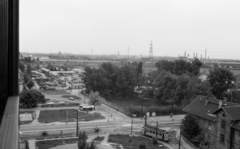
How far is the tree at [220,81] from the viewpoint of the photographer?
1670 cm

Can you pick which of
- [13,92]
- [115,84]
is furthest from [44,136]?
[115,84]

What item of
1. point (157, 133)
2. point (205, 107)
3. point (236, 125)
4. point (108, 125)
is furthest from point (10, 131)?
point (108, 125)

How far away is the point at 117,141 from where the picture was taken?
836 centimetres

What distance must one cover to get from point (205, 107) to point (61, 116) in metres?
6.22

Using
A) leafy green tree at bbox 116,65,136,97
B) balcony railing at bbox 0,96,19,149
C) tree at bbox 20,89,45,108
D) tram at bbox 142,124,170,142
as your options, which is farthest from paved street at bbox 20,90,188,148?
balcony railing at bbox 0,96,19,149

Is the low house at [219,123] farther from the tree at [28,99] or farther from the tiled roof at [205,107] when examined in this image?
the tree at [28,99]

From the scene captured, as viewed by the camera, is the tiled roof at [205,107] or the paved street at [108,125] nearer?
the tiled roof at [205,107]

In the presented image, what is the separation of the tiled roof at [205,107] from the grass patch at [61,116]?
13.7ft

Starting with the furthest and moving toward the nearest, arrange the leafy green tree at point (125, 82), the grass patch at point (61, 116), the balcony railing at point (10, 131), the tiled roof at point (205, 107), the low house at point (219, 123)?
the leafy green tree at point (125, 82)
the grass patch at point (61, 116)
the tiled roof at point (205, 107)
the low house at point (219, 123)
the balcony railing at point (10, 131)

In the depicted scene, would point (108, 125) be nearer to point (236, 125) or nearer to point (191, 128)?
point (191, 128)

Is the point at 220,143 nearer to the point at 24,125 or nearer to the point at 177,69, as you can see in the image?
the point at 24,125

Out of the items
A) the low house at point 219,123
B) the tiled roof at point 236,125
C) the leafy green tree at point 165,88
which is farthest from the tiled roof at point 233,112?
the leafy green tree at point 165,88

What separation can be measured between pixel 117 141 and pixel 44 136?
8.12 feet

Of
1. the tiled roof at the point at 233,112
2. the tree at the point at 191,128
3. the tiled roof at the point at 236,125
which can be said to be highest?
the tiled roof at the point at 233,112
